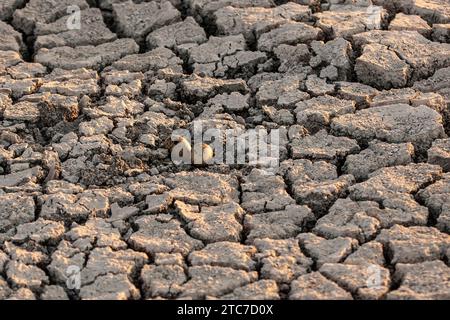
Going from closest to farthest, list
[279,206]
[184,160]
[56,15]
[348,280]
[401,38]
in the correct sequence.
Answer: [348,280]
[279,206]
[184,160]
[401,38]
[56,15]

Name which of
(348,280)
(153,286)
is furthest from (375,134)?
(153,286)

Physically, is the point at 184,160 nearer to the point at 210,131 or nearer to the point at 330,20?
the point at 210,131

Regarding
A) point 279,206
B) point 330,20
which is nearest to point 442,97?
point 330,20

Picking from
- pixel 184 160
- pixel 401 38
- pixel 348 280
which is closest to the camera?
pixel 348 280

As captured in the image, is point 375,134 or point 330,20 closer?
point 375,134

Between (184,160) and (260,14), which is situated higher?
(260,14)

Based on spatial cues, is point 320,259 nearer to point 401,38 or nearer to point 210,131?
Answer: point 210,131
